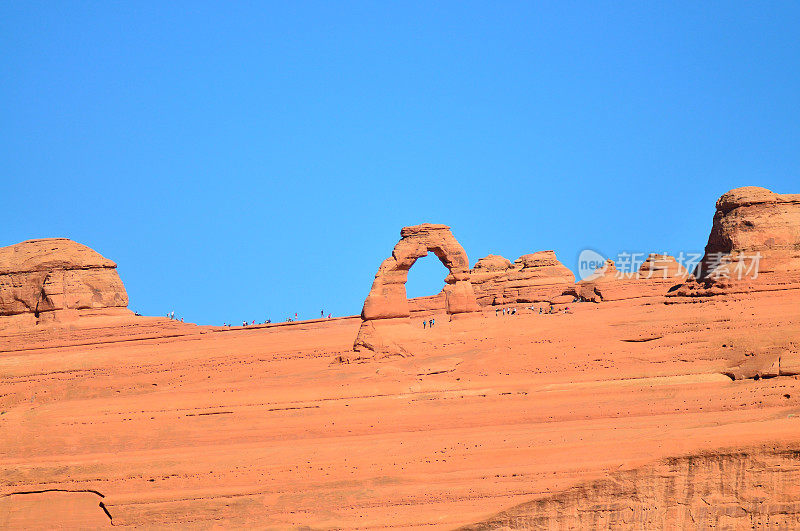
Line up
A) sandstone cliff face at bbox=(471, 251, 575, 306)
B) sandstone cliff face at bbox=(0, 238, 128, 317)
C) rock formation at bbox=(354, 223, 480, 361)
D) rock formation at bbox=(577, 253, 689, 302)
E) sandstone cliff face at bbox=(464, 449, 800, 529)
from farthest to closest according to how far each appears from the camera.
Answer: sandstone cliff face at bbox=(471, 251, 575, 306)
sandstone cliff face at bbox=(0, 238, 128, 317)
rock formation at bbox=(577, 253, 689, 302)
rock formation at bbox=(354, 223, 480, 361)
sandstone cliff face at bbox=(464, 449, 800, 529)

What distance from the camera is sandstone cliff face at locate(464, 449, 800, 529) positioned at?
68.6 ft

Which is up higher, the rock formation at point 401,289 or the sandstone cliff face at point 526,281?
the sandstone cliff face at point 526,281

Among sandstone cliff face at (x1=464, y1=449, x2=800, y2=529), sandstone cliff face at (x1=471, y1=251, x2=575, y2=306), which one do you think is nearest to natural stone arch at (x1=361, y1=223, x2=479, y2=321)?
sandstone cliff face at (x1=464, y1=449, x2=800, y2=529)

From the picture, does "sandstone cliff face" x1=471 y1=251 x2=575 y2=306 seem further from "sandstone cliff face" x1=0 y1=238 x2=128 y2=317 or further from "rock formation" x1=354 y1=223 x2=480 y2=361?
"sandstone cliff face" x1=0 y1=238 x2=128 y2=317

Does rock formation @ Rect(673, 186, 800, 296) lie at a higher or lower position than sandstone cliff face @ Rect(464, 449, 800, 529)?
higher

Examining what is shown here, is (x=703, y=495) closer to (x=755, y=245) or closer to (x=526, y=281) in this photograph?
(x=755, y=245)

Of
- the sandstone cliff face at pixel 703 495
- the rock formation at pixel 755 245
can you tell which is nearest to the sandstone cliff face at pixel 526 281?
the rock formation at pixel 755 245

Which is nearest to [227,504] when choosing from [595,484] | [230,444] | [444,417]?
[230,444]

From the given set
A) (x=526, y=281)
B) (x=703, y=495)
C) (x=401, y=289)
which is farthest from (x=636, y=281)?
(x=703, y=495)

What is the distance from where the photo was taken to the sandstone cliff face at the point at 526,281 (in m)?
52.0

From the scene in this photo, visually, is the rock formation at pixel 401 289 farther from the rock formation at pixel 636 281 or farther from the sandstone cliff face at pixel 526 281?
the sandstone cliff face at pixel 526 281

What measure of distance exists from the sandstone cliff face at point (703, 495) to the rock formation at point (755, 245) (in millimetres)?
11634

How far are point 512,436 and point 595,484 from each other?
306 centimetres

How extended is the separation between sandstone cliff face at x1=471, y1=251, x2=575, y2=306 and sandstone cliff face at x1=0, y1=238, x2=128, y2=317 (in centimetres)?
2063
